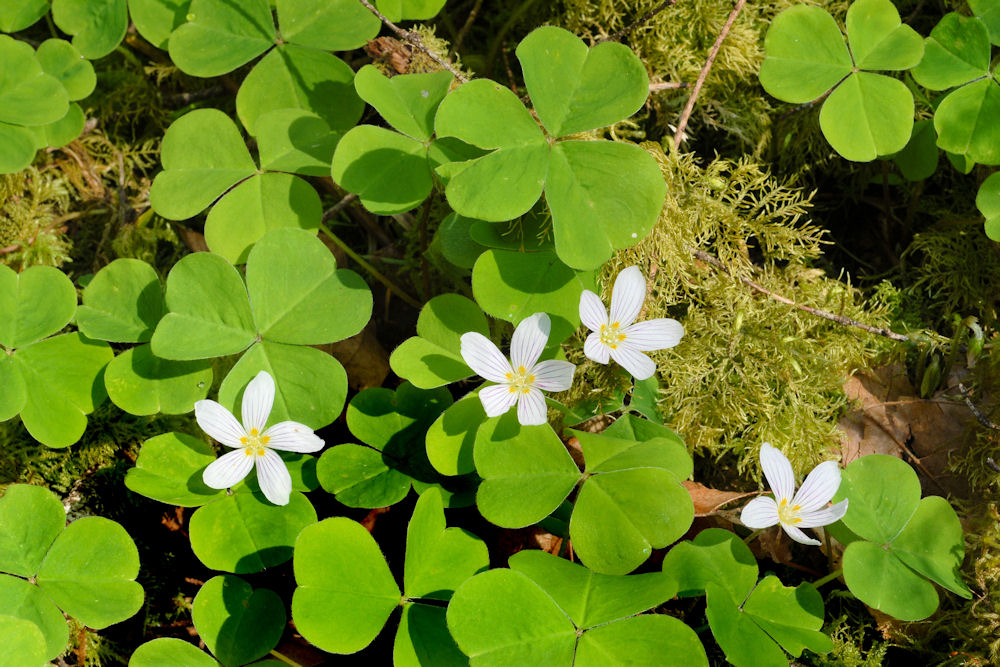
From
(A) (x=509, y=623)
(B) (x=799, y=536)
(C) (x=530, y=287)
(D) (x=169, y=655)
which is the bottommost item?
(D) (x=169, y=655)

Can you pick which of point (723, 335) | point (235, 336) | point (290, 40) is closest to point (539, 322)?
point (723, 335)

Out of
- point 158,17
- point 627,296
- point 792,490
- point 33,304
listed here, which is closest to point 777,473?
point 792,490

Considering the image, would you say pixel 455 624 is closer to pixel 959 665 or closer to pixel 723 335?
pixel 723 335

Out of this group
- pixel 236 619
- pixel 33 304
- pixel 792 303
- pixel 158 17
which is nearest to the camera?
pixel 236 619

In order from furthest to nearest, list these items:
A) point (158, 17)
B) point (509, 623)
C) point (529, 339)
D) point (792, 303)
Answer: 1. point (158, 17)
2. point (792, 303)
3. point (529, 339)
4. point (509, 623)

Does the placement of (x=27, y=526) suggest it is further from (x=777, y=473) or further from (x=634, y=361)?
(x=777, y=473)

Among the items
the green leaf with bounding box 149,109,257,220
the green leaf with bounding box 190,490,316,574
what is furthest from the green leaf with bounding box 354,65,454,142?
the green leaf with bounding box 190,490,316,574
